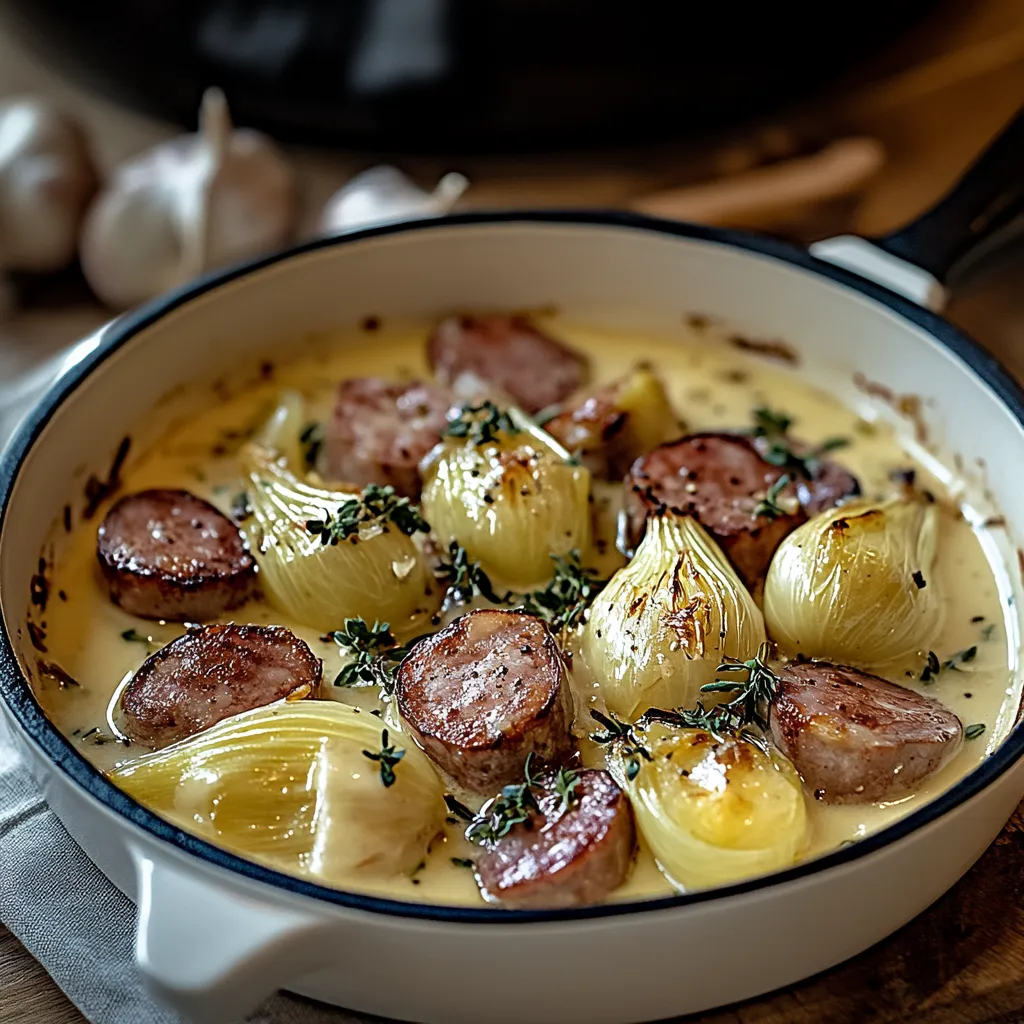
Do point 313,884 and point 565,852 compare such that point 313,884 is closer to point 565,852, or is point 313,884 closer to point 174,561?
point 565,852

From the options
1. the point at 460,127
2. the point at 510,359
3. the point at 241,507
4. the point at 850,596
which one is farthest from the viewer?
the point at 460,127

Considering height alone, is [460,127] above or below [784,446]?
below

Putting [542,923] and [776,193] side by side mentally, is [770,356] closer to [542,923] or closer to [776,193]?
[776,193]

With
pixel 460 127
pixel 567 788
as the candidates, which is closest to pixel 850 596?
pixel 567 788

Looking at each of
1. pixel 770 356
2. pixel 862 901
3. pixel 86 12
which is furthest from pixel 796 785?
pixel 86 12

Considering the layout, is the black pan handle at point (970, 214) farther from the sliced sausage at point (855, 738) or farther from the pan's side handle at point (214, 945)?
the pan's side handle at point (214, 945)

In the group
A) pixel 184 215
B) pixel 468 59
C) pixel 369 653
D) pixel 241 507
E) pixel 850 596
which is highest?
pixel 850 596
